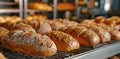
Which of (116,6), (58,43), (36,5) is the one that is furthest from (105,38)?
(116,6)

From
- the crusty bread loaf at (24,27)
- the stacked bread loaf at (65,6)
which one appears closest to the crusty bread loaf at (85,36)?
the crusty bread loaf at (24,27)

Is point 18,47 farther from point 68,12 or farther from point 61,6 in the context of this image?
point 68,12

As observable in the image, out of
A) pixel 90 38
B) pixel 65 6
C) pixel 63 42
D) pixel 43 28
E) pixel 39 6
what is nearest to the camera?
pixel 63 42

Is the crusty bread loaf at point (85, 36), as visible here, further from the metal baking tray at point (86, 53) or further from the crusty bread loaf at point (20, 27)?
the crusty bread loaf at point (20, 27)

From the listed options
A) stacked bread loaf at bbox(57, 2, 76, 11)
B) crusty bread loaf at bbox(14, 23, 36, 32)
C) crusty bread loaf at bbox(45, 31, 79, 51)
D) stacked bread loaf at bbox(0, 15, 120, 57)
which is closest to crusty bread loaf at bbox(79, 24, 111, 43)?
stacked bread loaf at bbox(0, 15, 120, 57)

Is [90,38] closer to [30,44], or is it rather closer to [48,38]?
[48,38]

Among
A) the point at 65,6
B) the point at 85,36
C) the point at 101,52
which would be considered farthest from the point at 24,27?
the point at 65,6

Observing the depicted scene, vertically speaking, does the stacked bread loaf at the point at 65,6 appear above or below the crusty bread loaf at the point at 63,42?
below
